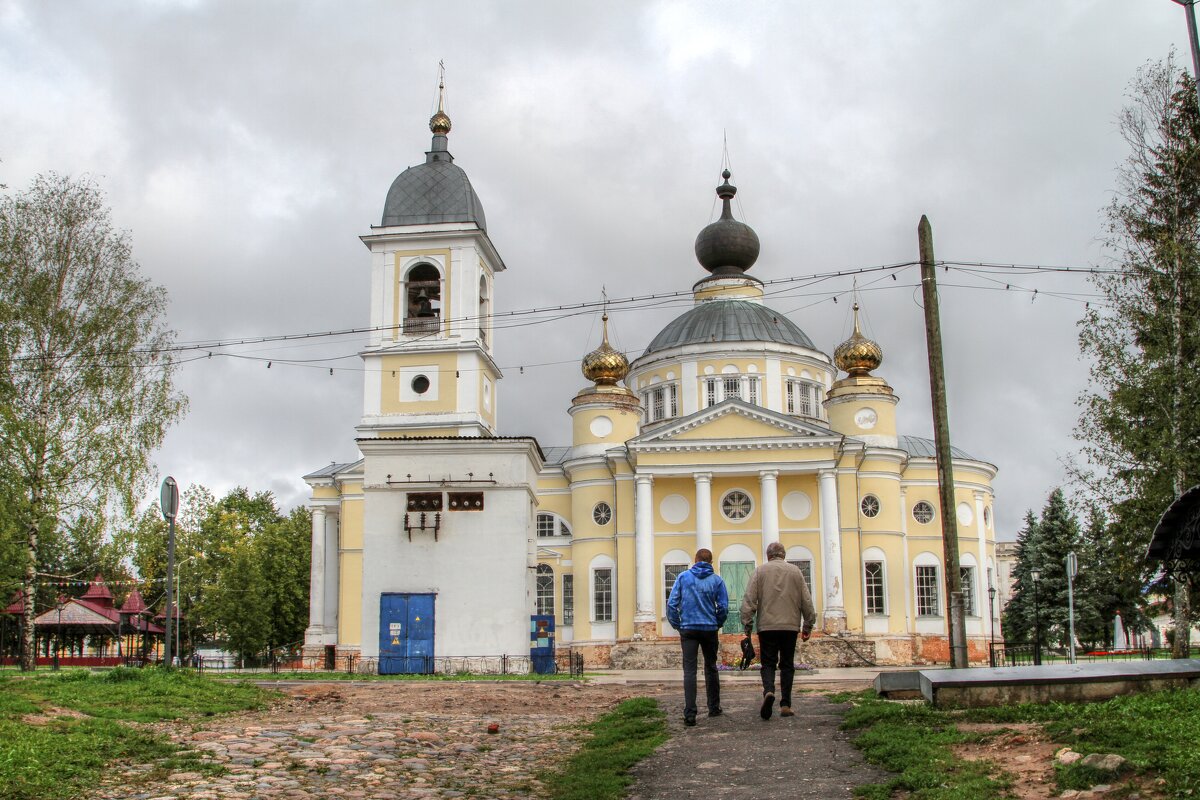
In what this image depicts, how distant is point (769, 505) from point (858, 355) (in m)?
8.97

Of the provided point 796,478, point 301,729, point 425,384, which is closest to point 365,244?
point 425,384

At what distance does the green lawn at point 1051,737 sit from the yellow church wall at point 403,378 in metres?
31.9

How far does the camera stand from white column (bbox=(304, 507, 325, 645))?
43.6 metres

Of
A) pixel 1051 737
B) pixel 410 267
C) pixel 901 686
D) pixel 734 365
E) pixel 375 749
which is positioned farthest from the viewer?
pixel 734 365

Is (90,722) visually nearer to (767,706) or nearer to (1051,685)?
(767,706)

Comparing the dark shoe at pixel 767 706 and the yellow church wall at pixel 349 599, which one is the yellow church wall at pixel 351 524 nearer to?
the yellow church wall at pixel 349 599

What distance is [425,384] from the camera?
1650 inches

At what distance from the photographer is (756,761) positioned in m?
9.24

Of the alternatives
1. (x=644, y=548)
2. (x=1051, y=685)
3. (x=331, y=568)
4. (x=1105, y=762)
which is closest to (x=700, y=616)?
(x=1051, y=685)

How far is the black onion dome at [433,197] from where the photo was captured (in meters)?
43.2

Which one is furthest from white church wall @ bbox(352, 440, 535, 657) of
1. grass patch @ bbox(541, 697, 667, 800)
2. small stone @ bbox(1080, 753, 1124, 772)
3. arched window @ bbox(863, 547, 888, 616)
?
small stone @ bbox(1080, 753, 1124, 772)

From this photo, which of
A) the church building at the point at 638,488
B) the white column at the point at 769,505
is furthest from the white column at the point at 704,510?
the white column at the point at 769,505

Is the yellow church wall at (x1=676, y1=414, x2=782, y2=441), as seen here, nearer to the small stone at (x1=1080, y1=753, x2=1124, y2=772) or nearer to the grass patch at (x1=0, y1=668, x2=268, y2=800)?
the grass patch at (x1=0, y1=668, x2=268, y2=800)

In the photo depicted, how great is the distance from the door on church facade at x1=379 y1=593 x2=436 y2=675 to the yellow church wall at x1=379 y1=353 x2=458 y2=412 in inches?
556
